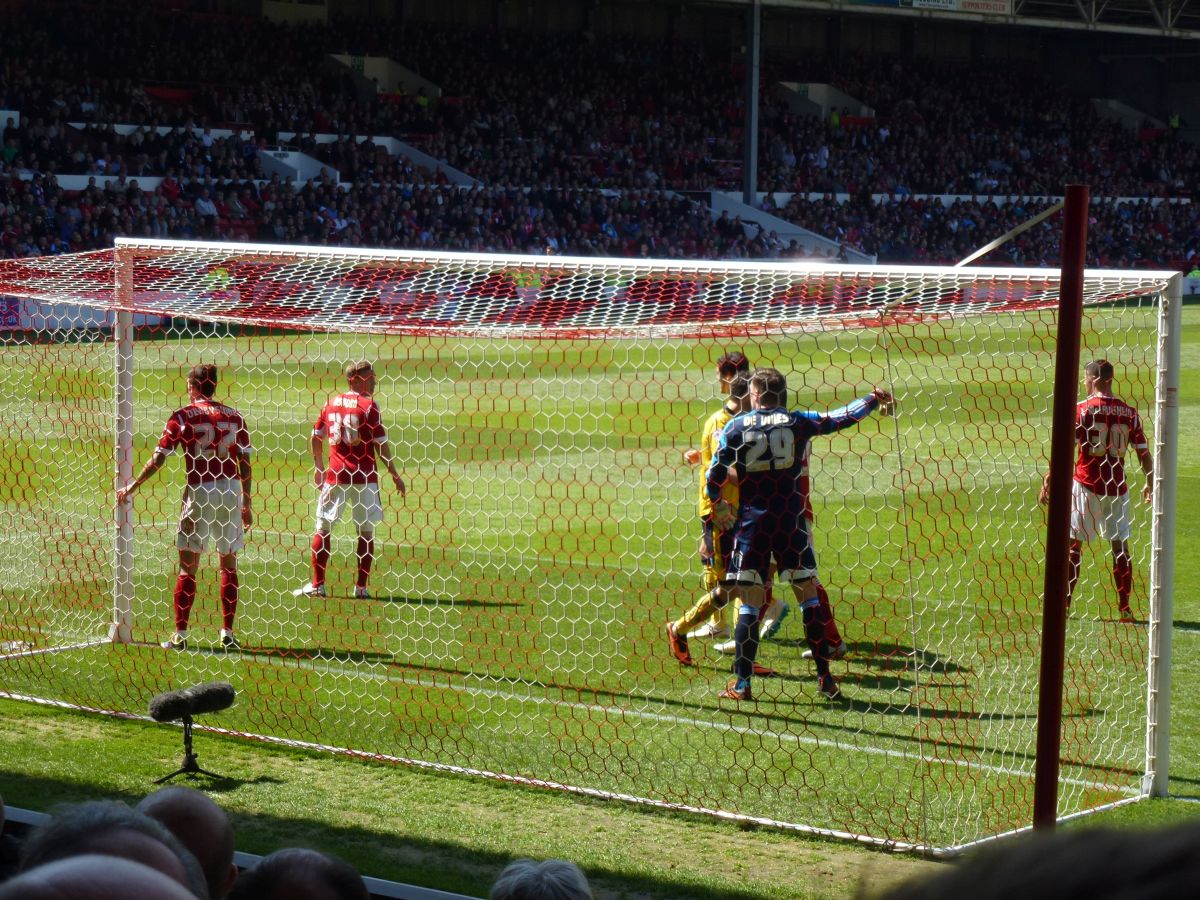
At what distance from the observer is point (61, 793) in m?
6.68

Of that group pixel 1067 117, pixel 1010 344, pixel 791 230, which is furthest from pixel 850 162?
pixel 1010 344

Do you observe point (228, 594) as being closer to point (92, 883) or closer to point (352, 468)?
point (352, 468)

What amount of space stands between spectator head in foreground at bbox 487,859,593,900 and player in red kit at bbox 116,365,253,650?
6483mm

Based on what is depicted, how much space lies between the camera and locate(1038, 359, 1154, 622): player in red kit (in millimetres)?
9938

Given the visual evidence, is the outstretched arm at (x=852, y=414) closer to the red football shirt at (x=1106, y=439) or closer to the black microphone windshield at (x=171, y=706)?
the red football shirt at (x=1106, y=439)

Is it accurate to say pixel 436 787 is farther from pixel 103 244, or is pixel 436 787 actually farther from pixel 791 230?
pixel 791 230

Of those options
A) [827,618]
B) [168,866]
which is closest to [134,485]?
[827,618]

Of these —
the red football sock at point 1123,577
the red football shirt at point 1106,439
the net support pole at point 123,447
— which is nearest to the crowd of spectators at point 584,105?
the net support pole at point 123,447

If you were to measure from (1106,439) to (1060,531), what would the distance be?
20.4ft

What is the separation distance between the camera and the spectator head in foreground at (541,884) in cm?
304

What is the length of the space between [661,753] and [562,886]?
4.41m

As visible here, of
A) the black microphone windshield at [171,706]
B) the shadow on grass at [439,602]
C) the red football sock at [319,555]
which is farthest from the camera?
the red football sock at [319,555]

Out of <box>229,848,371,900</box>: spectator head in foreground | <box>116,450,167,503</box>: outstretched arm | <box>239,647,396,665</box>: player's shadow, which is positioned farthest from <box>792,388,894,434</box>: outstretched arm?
<box>229,848,371,900</box>: spectator head in foreground

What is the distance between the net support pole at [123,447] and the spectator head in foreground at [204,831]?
6107 millimetres
